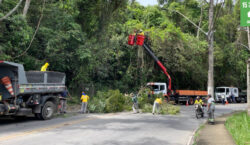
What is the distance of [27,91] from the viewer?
12.7m

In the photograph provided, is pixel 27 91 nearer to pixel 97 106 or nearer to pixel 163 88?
pixel 97 106

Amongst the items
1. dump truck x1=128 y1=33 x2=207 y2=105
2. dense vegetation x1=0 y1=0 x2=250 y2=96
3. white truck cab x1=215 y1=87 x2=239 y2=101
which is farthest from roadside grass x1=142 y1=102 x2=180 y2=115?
white truck cab x1=215 y1=87 x2=239 y2=101

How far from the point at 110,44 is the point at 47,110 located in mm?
14261

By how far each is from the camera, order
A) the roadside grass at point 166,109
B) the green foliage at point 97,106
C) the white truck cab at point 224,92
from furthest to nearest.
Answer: the white truck cab at point 224,92 < the green foliage at point 97,106 < the roadside grass at point 166,109

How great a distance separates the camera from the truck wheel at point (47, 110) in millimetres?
13906

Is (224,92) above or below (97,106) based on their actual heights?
above

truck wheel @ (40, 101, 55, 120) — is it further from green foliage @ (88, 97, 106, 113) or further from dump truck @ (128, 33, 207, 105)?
dump truck @ (128, 33, 207, 105)

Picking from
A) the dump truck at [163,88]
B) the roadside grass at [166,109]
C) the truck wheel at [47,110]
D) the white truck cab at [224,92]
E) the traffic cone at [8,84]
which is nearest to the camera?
the traffic cone at [8,84]

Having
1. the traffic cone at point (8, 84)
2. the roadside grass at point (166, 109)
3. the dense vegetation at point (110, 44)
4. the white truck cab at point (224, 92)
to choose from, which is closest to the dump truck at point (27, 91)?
the traffic cone at point (8, 84)

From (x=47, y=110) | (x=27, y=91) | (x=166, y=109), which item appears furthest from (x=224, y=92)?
(x=27, y=91)

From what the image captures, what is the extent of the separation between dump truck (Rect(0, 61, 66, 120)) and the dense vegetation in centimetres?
351

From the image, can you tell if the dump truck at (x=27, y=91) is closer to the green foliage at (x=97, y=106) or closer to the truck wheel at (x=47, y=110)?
the truck wheel at (x=47, y=110)

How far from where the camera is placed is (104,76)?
28.6 m

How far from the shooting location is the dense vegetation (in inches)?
770
